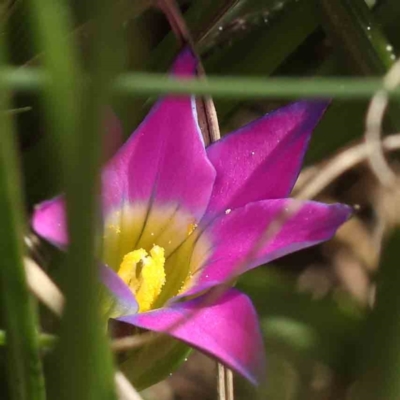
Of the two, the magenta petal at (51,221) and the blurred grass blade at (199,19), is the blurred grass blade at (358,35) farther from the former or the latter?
the magenta petal at (51,221)

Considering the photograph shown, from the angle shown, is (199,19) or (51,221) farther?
(199,19)

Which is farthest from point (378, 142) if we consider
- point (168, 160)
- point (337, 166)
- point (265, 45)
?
point (265, 45)

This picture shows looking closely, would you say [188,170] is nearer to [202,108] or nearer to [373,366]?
[202,108]

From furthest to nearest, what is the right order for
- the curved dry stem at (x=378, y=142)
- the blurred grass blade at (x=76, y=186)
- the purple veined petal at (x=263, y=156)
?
the purple veined petal at (x=263, y=156) → the curved dry stem at (x=378, y=142) → the blurred grass blade at (x=76, y=186)

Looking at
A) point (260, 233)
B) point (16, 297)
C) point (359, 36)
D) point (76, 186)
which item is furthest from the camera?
point (359, 36)

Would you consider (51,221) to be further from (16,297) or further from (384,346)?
(384,346)

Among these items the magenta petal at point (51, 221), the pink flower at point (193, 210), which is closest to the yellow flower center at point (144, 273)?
the pink flower at point (193, 210)
